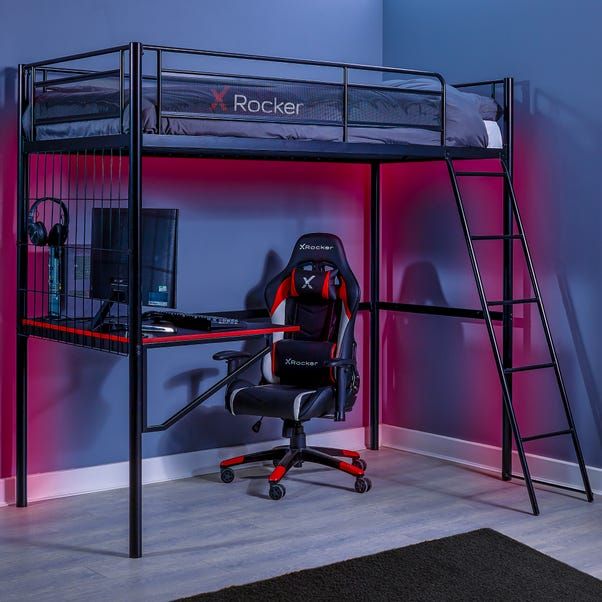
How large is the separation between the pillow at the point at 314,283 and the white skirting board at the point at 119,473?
0.89m

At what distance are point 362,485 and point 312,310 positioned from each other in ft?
3.04

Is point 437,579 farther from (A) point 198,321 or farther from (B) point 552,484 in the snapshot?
(B) point 552,484

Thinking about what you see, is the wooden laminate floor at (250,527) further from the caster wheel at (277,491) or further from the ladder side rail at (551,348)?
the ladder side rail at (551,348)

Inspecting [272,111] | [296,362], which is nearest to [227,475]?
[296,362]

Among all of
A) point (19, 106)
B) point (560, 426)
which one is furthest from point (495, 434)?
point (19, 106)

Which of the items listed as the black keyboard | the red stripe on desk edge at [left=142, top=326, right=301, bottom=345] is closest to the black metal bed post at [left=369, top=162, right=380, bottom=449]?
the red stripe on desk edge at [left=142, top=326, right=301, bottom=345]

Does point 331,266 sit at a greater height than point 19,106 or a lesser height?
lesser

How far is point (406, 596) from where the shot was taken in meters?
3.48

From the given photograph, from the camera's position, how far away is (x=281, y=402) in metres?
4.70

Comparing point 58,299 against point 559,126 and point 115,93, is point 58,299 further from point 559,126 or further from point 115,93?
point 559,126

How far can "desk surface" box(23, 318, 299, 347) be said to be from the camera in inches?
152

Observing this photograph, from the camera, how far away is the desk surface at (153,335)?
152 inches

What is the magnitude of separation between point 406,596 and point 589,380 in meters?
1.76

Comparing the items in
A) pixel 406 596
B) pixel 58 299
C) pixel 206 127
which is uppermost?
pixel 206 127
